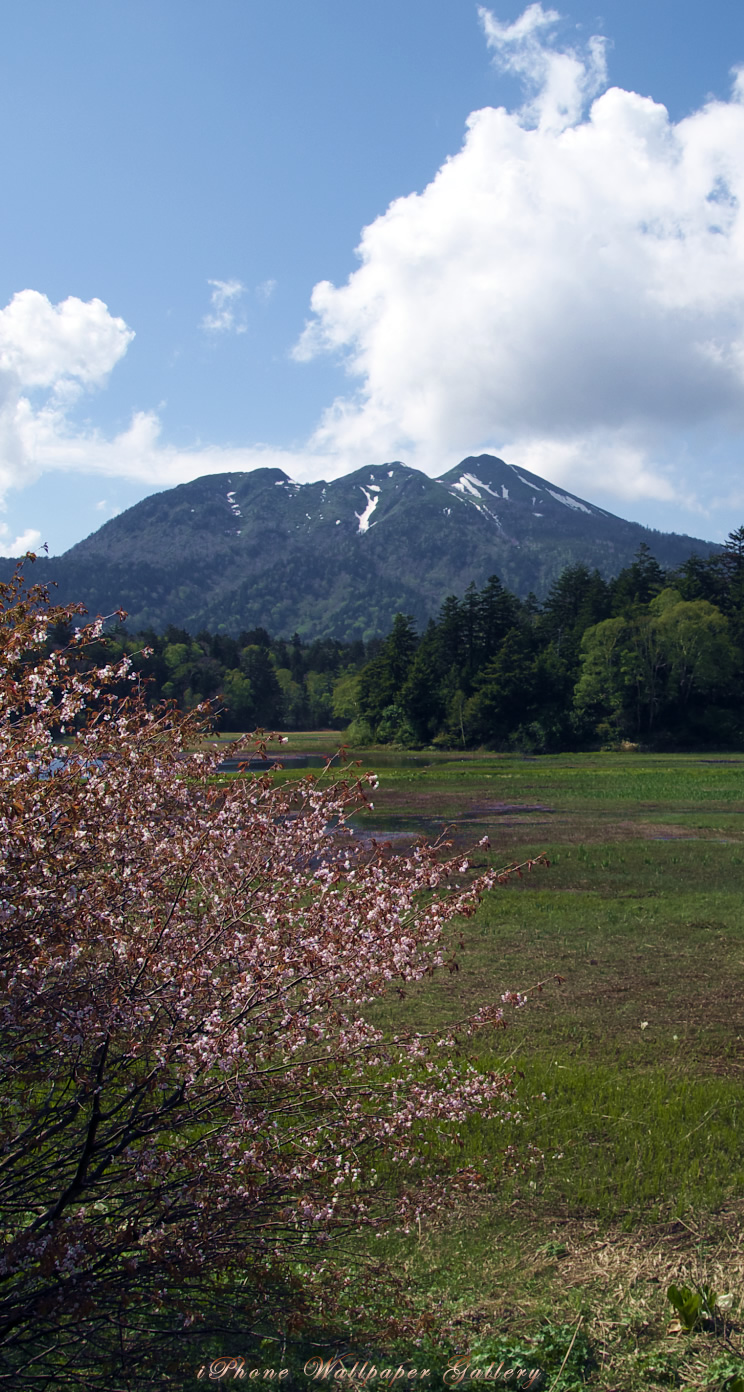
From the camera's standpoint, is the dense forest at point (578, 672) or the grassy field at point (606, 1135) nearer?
the grassy field at point (606, 1135)

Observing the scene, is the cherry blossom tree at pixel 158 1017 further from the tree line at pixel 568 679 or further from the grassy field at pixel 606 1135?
the tree line at pixel 568 679

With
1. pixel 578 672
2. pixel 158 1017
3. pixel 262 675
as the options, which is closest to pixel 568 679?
pixel 578 672

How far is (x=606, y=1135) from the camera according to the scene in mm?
6609

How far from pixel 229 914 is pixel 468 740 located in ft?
251

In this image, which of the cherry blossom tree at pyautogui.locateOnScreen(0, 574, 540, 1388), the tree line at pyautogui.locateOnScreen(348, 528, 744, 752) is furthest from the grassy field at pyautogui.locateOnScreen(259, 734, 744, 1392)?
the tree line at pyautogui.locateOnScreen(348, 528, 744, 752)

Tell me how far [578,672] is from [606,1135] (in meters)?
80.7

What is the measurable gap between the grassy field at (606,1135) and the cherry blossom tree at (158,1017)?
2.35ft

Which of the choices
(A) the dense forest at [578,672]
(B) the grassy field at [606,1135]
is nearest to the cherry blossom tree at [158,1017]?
(B) the grassy field at [606,1135]

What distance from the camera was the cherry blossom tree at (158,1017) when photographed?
11.6 feet

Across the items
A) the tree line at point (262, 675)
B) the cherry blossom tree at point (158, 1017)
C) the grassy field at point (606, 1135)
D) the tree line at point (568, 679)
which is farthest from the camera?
the tree line at point (262, 675)

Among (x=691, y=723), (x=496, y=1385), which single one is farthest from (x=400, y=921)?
(x=691, y=723)

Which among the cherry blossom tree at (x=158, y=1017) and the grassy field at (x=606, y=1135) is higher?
the cherry blossom tree at (x=158, y=1017)

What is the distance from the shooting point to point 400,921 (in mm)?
4688

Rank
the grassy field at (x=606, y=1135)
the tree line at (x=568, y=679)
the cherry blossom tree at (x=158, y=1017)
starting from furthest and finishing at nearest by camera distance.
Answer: the tree line at (x=568, y=679)
the grassy field at (x=606, y=1135)
the cherry blossom tree at (x=158, y=1017)
